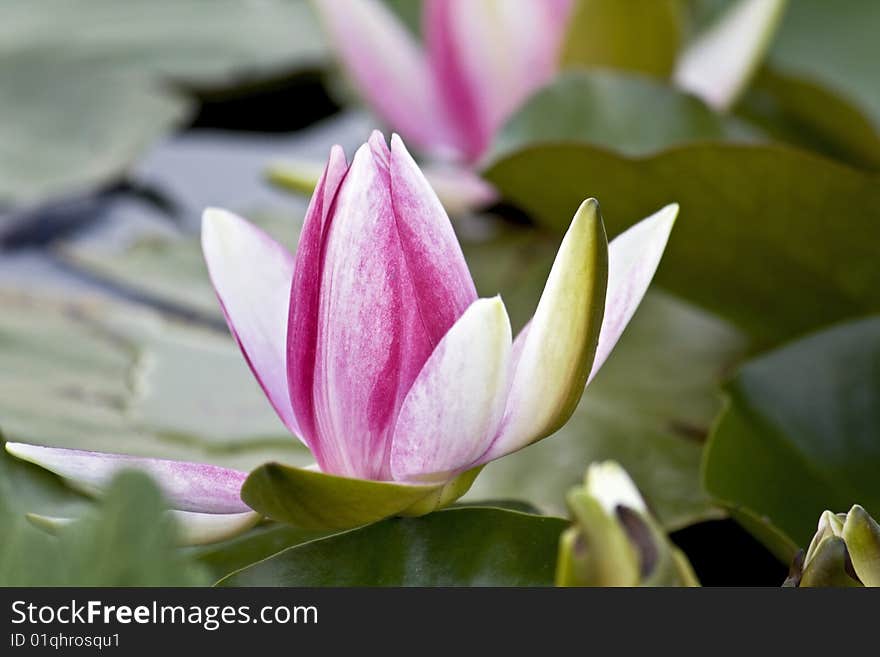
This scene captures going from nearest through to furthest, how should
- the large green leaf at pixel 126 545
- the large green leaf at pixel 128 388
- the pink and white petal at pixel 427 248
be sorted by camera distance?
the large green leaf at pixel 126 545 → the pink and white petal at pixel 427 248 → the large green leaf at pixel 128 388

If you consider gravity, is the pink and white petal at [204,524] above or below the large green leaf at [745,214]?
below

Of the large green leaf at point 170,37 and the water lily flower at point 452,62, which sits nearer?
the water lily flower at point 452,62

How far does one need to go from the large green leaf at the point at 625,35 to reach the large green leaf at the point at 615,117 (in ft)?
0.35

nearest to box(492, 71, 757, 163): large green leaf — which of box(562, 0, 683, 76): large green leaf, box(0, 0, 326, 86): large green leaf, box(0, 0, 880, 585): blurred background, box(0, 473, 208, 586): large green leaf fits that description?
box(0, 0, 880, 585): blurred background

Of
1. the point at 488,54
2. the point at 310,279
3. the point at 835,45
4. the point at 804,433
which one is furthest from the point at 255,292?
the point at 835,45

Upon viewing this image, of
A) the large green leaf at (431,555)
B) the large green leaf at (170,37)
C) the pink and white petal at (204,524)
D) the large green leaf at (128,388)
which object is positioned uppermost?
the large green leaf at (170,37)

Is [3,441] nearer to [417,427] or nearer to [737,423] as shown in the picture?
[417,427]

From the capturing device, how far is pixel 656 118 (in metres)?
0.75

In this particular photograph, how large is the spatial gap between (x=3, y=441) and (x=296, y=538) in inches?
5.3

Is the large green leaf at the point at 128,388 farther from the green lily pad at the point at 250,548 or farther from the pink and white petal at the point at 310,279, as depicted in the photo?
the pink and white petal at the point at 310,279

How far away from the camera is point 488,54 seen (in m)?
0.86

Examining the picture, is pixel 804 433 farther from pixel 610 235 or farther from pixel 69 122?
pixel 69 122

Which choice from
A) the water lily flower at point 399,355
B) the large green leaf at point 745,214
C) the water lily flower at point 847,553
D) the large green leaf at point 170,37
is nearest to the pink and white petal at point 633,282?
the water lily flower at point 399,355

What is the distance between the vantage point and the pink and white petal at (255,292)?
0.45 meters
